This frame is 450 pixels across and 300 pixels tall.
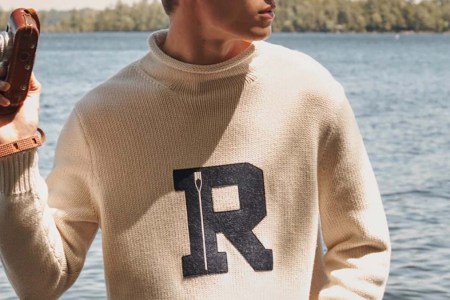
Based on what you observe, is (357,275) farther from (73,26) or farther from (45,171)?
(73,26)

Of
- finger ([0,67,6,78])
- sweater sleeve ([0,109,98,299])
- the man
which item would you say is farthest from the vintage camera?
the man

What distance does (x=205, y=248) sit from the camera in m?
2.25

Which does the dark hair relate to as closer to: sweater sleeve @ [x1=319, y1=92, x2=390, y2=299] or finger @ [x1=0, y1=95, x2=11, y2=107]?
sweater sleeve @ [x1=319, y1=92, x2=390, y2=299]

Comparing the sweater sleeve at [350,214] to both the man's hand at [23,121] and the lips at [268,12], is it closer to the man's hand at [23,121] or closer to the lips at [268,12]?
the lips at [268,12]

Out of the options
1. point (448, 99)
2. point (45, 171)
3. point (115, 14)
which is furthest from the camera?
point (115, 14)

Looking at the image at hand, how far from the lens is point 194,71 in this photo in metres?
2.27

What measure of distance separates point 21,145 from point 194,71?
1.38 ft

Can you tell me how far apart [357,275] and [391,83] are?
32471mm

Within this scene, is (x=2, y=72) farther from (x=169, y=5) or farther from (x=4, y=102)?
(x=169, y=5)

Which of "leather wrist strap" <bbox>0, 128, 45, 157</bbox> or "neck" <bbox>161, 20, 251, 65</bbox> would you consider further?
"neck" <bbox>161, 20, 251, 65</bbox>

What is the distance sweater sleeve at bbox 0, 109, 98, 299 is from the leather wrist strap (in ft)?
0.06

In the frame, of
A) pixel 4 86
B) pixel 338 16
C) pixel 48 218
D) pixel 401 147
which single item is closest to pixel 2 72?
pixel 4 86

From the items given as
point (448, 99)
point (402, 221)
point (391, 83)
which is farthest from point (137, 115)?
point (391, 83)

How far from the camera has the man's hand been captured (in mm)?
1981
